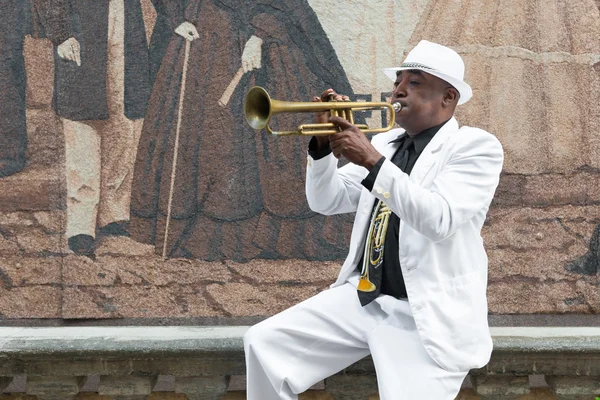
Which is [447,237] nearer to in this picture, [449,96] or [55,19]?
[449,96]

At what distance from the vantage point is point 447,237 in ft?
8.75

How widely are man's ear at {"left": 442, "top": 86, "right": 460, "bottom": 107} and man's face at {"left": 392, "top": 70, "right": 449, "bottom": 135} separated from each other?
1 cm

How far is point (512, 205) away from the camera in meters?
4.88

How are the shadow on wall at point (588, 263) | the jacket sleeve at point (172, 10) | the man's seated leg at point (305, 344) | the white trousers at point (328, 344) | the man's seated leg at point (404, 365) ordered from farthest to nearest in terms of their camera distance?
the jacket sleeve at point (172, 10)
the shadow on wall at point (588, 263)
the man's seated leg at point (305, 344)
the white trousers at point (328, 344)
the man's seated leg at point (404, 365)

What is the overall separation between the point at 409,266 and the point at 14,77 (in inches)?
131

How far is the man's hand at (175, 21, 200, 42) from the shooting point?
16.1ft

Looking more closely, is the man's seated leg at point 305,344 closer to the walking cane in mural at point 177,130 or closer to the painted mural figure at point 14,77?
the walking cane in mural at point 177,130

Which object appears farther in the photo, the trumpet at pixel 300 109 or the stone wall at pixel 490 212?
the stone wall at pixel 490 212

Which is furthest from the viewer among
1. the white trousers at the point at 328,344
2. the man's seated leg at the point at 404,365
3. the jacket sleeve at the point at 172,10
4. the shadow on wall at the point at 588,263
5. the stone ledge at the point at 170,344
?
the jacket sleeve at the point at 172,10

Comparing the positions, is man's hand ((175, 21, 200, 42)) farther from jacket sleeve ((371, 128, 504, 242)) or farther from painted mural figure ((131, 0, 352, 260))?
jacket sleeve ((371, 128, 504, 242))

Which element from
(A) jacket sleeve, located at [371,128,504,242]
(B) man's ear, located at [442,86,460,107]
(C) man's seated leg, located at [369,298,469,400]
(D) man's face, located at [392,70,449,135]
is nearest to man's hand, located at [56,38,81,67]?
(D) man's face, located at [392,70,449,135]

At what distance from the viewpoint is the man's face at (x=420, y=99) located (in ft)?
9.76

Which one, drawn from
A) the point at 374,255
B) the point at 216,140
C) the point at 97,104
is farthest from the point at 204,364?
the point at 97,104

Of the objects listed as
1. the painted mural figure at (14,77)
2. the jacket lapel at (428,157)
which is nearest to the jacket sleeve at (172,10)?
the painted mural figure at (14,77)
